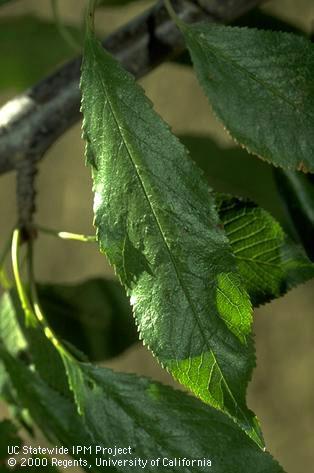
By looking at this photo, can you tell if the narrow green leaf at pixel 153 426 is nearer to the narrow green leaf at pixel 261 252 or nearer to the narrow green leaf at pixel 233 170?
the narrow green leaf at pixel 261 252

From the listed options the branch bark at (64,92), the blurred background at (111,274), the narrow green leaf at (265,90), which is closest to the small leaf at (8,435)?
the branch bark at (64,92)

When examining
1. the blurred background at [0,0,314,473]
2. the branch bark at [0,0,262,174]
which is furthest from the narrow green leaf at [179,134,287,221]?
the blurred background at [0,0,314,473]

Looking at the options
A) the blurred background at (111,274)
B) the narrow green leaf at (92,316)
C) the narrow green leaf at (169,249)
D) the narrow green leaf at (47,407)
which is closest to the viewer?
the narrow green leaf at (169,249)

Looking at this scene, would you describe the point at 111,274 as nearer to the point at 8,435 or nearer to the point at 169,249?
the point at 8,435

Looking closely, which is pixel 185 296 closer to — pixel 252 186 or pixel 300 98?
pixel 300 98

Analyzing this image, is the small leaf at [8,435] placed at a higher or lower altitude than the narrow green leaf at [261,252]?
lower

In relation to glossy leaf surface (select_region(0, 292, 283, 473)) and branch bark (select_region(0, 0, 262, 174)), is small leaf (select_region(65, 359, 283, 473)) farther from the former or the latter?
branch bark (select_region(0, 0, 262, 174))

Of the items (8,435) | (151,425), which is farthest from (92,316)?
(151,425)
